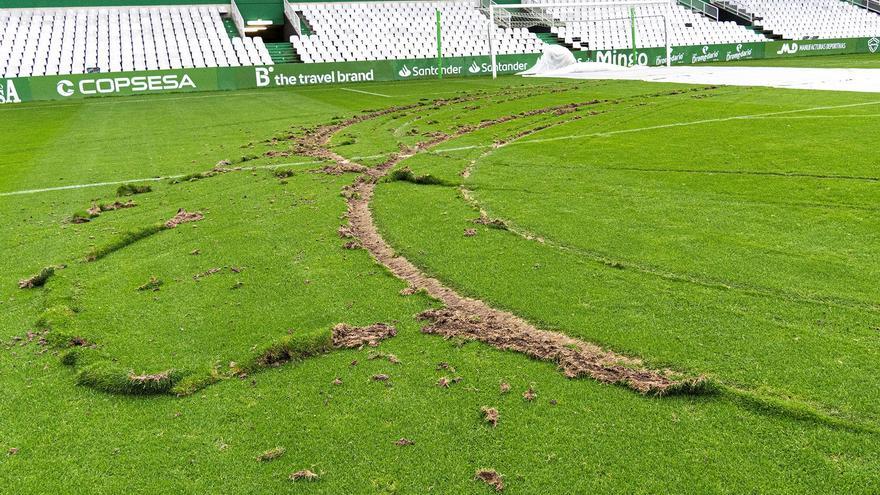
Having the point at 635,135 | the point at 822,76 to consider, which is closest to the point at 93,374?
the point at 635,135

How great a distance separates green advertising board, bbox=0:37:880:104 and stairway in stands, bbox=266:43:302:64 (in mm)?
3497

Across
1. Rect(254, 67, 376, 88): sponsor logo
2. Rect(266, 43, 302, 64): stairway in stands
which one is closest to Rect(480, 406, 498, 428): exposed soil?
Rect(254, 67, 376, 88): sponsor logo

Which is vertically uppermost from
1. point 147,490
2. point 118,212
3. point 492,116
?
point 492,116

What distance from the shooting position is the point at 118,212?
8.53 metres

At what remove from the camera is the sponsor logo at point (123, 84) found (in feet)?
89.9

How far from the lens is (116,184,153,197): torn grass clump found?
31.2ft

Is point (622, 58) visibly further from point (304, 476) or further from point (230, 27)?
point (304, 476)

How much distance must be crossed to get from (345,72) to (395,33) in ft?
23.4

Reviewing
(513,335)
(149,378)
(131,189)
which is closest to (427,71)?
(131,189)

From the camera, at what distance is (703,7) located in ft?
Result: 147

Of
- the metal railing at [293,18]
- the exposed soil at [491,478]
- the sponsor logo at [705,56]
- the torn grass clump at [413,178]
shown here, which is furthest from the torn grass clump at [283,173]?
the sponsor logo at [705,56]

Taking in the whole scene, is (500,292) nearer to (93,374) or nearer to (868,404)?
(868,404)

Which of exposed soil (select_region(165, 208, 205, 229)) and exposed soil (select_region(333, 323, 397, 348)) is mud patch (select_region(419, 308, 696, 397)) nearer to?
exposed soil (select_region(333, 323, 397, 348))

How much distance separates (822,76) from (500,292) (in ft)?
71.5
